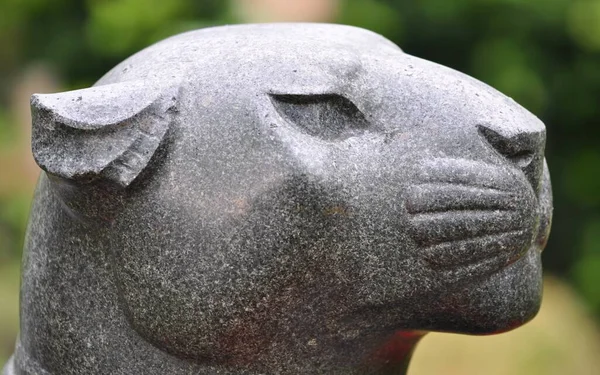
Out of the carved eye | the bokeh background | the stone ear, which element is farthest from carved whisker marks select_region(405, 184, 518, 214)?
the bokeh background

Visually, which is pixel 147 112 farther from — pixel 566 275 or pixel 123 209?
pixel 566 275

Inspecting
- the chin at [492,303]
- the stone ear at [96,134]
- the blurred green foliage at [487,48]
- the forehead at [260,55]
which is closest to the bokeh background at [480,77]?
the blurred green foliage at [487,48]

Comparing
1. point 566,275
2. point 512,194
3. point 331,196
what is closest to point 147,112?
point 331,196

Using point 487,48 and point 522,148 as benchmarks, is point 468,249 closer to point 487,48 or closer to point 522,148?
point 522,148

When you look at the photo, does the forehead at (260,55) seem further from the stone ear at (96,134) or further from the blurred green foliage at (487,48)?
the blurred green foliage at (487,48)

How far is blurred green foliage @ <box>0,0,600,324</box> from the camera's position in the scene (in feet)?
11.8

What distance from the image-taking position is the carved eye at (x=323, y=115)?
4.16 feet

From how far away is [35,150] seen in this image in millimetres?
1252

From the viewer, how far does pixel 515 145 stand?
1296mm

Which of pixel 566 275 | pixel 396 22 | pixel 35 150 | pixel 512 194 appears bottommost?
pixel 566 275

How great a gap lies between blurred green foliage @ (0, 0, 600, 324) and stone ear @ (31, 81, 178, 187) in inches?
75.9

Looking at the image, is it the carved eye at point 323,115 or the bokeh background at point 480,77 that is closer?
the carved eye at point 323,115

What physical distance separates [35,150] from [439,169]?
1.86 feet

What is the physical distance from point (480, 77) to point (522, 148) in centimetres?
258
